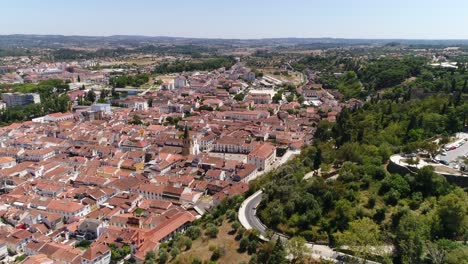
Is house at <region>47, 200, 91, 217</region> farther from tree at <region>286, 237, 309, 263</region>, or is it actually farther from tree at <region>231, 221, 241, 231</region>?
tree at <region>286, 237, 309, 263</region>

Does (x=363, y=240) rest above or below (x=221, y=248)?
above

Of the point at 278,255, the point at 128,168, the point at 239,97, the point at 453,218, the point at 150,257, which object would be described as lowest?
the point at 128,168

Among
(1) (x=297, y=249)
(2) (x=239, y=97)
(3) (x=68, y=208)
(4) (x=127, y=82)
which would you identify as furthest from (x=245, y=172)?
(4) (x=127, y=82)

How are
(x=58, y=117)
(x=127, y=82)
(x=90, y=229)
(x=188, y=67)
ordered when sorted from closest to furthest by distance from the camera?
(x=90, y=229) → (x=58, y=117) → (x=127, y=82) → (x=188, y=67)

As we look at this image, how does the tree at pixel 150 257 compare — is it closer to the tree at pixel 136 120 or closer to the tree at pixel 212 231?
the tree at pixel 212 231

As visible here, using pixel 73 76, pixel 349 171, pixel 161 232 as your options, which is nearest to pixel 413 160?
pixel 349 171

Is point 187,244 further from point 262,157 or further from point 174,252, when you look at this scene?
point 262,157

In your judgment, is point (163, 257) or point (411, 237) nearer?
point (411, 237)
